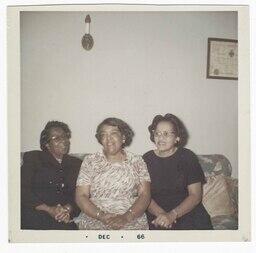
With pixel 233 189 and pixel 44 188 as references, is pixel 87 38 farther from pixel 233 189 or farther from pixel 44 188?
pixel 233 189

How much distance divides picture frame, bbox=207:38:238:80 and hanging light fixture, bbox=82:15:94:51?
39 centimetres

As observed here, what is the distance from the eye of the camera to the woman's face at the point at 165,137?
1.48m

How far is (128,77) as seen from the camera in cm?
146

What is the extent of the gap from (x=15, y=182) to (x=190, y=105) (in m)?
0.63

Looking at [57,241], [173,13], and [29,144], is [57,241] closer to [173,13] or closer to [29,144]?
[29,144]

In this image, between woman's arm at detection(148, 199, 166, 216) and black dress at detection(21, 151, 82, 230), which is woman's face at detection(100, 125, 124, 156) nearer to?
black dress at detection(21, 151, 82, 230)

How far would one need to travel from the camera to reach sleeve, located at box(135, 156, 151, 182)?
147 centimetres

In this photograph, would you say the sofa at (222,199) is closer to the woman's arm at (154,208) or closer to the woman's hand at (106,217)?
the woman's arm at (154,208)

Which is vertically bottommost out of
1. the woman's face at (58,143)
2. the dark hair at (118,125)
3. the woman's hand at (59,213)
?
the woman's hand at (59,213)

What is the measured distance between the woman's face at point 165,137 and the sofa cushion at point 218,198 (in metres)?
0.18

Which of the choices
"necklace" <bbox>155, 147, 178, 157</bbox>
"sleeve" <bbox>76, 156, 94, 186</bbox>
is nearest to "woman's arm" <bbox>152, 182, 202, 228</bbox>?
"necklace" <bbox>155, 147, 178, 157</bbox>

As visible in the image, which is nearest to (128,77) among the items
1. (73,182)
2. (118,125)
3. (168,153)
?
(118,125)

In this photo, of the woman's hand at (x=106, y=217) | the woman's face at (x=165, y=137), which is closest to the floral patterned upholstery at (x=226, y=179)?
the woman's face at (x=165, y=137)

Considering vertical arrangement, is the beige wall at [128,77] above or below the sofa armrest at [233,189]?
above
